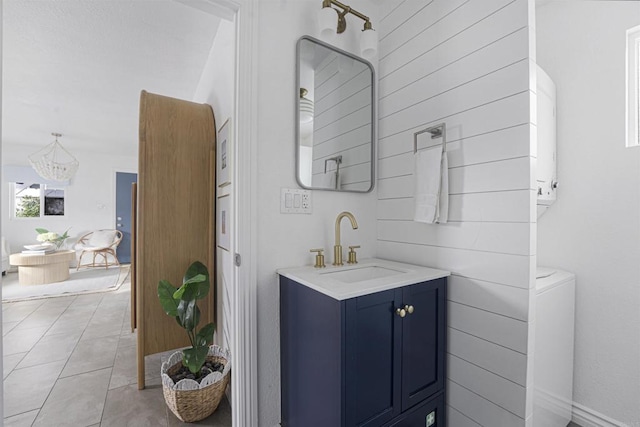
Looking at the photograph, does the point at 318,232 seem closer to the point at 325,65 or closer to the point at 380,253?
the point at 380,253

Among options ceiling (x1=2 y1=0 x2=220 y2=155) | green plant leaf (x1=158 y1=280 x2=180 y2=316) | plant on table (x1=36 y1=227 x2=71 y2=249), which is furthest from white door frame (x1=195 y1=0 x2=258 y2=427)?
plant on table (x1=36 y1=227 x2=71 y2=249)

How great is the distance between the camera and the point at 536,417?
1.28 meters

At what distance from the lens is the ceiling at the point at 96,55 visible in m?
1.97

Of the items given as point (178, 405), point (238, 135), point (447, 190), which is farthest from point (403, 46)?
point (178, 405)

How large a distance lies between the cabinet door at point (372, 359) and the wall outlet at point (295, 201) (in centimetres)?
63

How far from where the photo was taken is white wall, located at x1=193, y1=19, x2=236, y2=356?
185 centimetres

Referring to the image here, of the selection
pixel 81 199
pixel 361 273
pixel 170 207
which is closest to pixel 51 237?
pixel 81 199

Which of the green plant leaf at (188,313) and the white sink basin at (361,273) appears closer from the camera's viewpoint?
the white sink basin at (361,273)

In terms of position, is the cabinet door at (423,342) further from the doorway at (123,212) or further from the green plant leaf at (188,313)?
the doorway at (123,212)

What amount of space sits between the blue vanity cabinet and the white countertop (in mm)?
27

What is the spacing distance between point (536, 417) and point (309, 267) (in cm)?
122

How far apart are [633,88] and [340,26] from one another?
1610 millimetres

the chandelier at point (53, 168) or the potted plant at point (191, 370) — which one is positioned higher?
the chandelier at point (53, 168)

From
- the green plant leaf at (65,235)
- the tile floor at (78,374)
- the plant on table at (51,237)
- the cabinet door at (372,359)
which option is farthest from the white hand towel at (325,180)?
the green plant leaf at (65,235)
